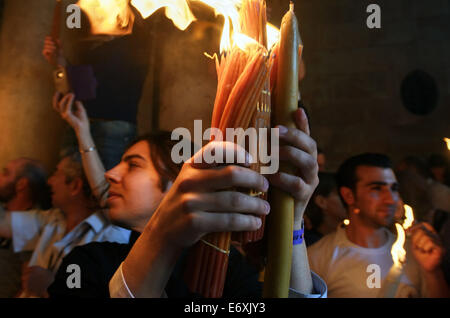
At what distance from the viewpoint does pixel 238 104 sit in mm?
756

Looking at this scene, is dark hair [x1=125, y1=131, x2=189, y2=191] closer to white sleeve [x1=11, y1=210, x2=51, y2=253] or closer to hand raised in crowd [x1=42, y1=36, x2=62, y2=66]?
white sleeve [x1=11, y1=210, x2=51, y2=253]

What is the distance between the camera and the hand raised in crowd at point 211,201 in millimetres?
678

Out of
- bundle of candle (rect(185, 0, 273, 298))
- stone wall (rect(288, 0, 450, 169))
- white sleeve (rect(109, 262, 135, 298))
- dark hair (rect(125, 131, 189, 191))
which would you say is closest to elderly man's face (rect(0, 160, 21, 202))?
dark hair (rect(125, 131, 189, 191))

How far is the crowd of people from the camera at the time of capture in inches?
28.0

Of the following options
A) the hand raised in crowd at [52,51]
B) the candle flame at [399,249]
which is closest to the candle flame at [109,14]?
the hand raised in crowd at [52,51]

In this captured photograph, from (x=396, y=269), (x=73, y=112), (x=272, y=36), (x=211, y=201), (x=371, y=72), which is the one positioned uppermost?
(x=371, y=72)

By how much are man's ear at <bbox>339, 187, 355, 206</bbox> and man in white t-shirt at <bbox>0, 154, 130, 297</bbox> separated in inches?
58.4

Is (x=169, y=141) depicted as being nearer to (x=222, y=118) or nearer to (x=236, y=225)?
(x=222, y=118)

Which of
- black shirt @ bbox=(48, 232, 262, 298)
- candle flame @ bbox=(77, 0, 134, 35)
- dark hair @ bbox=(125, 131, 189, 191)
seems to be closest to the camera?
black shirt @ bbox=(48, 232, 262, 298)

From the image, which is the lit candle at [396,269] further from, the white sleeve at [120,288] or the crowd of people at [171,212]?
the white sleeve at [120,288]

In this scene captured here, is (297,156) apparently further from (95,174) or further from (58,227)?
(58,227)

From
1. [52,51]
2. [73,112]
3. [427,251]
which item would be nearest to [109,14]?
[73,112]

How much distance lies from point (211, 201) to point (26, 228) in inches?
92.3

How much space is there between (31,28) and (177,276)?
9.74 ft
